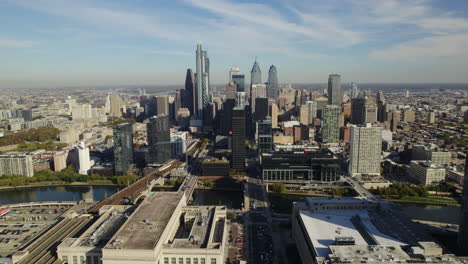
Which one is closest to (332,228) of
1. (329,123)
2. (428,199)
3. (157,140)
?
(428,199)

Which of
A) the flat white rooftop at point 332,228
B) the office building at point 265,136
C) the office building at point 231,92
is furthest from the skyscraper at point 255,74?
the flat white rooftop at point 332,228

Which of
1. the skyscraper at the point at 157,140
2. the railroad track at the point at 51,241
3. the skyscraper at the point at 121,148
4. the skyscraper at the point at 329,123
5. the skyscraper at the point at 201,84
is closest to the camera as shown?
the railroad track at the point at 51,241

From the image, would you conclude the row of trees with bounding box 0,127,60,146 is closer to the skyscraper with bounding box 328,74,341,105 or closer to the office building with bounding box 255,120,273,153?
the office building with bounding box 255,120,273,153

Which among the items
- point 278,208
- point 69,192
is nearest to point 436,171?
point 278,208

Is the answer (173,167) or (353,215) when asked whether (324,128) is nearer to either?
(173,167)

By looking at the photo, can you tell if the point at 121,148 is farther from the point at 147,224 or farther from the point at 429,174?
the point at 429,174

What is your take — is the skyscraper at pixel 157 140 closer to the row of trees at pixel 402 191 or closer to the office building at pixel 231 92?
the row of trees at pixel 402 191

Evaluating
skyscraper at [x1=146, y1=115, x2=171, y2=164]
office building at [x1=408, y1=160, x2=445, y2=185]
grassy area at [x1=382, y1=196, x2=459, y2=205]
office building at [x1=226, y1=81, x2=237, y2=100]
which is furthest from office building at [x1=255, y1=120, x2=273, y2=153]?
office building at [x1=226, y1=81, x2=237, y2=100]
